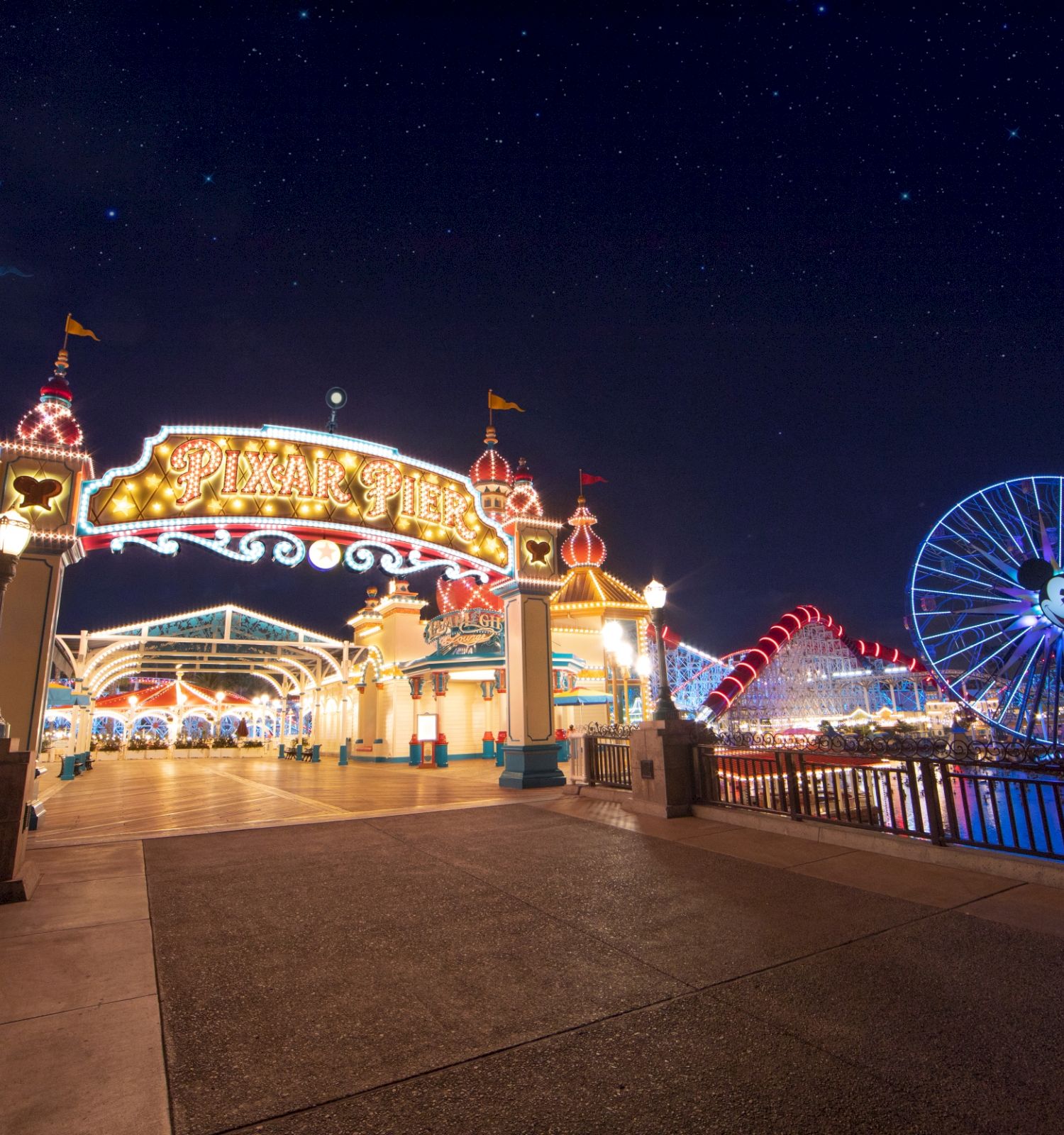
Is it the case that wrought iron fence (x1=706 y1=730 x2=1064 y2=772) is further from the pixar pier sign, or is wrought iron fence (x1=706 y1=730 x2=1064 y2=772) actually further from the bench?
the bench

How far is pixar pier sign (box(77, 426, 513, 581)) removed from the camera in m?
12.1

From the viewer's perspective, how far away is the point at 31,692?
9.88 meters

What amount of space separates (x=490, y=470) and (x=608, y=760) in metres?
9.75

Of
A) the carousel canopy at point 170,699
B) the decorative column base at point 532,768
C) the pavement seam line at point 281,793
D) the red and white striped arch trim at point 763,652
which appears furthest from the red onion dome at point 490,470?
the carousel canopy at point 170,699

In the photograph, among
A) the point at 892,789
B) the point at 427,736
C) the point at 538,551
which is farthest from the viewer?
the point at 427,736

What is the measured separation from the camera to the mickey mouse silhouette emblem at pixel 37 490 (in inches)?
419

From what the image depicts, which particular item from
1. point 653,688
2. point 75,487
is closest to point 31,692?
point 75,487

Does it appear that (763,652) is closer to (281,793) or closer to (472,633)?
(472,633)

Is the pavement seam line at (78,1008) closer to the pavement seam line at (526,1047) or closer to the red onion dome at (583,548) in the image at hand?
the pavement seam line at (526,1047)

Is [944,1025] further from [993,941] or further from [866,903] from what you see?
[866,903]

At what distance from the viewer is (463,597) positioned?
36.0 m

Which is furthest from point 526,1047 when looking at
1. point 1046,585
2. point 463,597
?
point 463,597

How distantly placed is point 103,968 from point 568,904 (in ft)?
11.1

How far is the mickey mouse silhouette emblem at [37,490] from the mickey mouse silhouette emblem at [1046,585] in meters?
29.7
